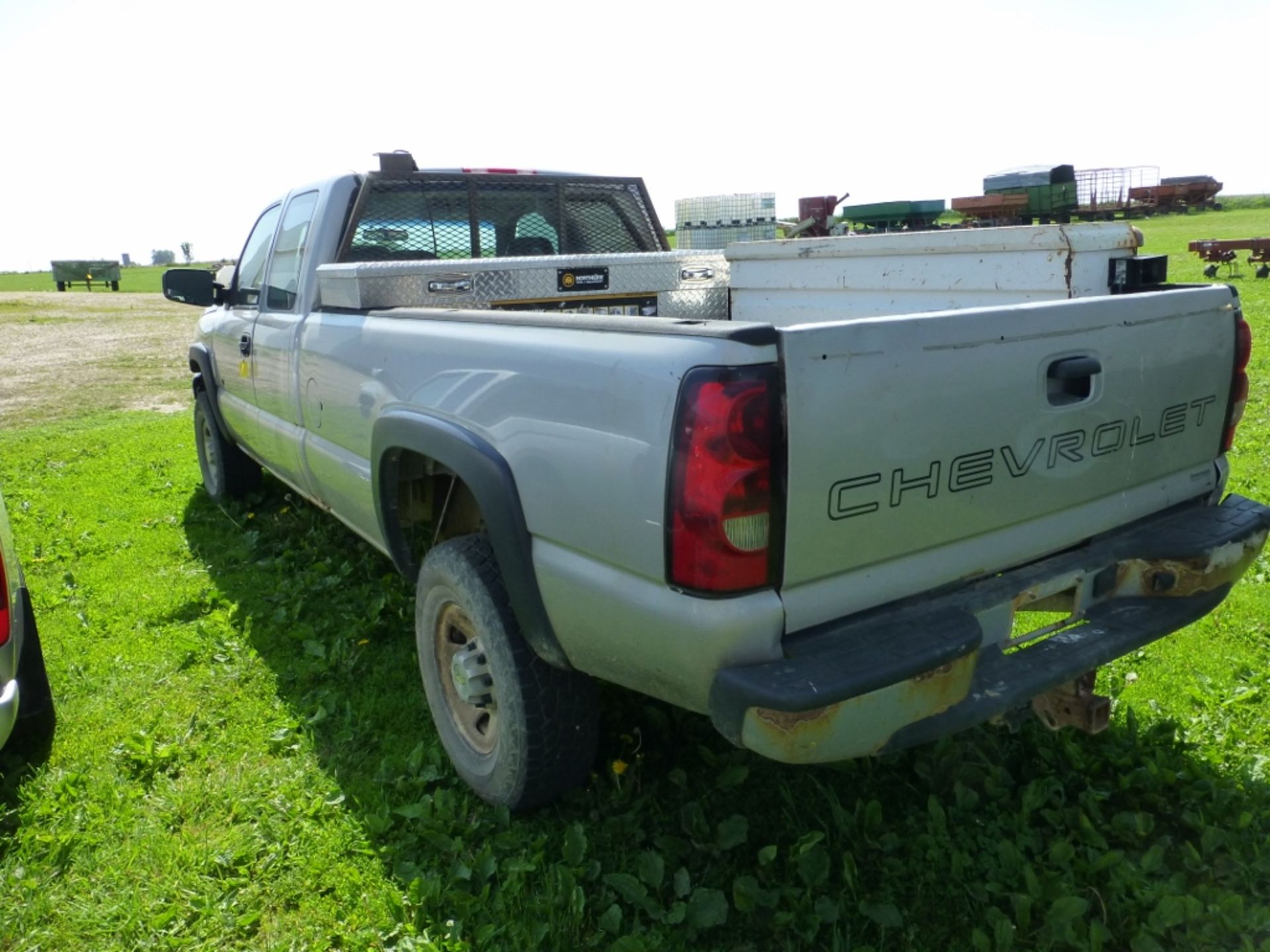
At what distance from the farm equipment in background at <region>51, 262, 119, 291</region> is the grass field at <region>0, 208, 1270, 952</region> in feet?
144

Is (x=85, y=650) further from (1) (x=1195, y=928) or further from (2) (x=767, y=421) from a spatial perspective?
(1) (x=1195, y=928)

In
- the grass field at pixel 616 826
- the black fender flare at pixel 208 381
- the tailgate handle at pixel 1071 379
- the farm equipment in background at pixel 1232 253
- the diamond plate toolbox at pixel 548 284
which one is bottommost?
the grass field at pixel 616 826

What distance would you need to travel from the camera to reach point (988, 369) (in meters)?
2.23

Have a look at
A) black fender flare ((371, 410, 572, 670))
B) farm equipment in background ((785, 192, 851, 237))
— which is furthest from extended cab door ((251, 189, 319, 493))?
farm equipment in background ((785, 192, 851, 237))

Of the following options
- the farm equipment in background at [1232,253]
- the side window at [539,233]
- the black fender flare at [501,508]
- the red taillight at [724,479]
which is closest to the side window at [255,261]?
the side window at [539,233]

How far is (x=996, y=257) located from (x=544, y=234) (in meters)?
2.34

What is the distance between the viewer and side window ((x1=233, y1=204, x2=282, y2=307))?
4809 millimetres

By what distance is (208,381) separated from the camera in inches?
223

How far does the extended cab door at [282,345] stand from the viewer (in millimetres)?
4133

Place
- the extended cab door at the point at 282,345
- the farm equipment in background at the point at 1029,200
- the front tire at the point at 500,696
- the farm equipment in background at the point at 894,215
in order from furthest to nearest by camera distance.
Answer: the farm equipment in background at the point at 1029,200, the farm equipment in background at the point at 894,215, the extended cab door at the point at 282,345, the front tire at the point at 500,696

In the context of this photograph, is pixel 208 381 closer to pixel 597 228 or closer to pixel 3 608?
pixel 597 228

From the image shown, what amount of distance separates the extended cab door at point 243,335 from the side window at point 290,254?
0.47 ft

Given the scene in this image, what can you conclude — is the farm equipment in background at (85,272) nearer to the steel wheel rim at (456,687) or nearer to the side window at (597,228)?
the side window at (597,228)

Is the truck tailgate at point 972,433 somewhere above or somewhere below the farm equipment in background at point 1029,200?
below
